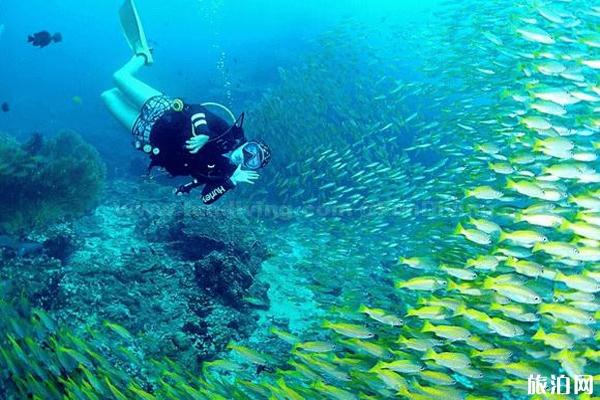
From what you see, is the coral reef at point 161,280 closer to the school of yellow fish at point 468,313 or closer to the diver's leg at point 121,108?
the school of yellow fish at point 468,313

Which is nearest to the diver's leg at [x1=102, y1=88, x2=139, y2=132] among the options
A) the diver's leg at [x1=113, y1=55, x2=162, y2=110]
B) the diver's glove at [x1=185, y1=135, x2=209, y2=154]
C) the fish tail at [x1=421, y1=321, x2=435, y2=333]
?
the diver's leg at [x1=113, y1=55, x2=162, y2=110]

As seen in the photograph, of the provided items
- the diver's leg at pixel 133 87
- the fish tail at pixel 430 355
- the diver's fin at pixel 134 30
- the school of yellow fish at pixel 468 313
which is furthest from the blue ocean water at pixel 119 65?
the fish tail at pixel 430 355

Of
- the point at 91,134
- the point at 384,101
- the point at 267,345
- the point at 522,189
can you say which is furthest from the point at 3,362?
the point at 91,134

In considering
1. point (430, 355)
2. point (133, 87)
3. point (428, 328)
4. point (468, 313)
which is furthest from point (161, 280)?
point (468, 313)

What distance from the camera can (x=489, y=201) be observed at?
32.3 ft

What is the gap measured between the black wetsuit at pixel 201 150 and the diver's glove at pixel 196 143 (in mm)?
38

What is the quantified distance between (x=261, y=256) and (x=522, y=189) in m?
5.88

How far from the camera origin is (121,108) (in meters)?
6.41

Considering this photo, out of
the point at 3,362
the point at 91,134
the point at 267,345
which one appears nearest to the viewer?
the point at 3,362

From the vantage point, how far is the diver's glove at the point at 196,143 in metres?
4.60

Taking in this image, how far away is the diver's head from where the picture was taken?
4.49 meters

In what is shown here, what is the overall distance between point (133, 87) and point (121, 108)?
341 millimetres

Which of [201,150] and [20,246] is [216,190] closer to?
[201,150]

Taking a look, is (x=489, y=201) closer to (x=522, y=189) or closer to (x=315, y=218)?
(x=522, y=189)
